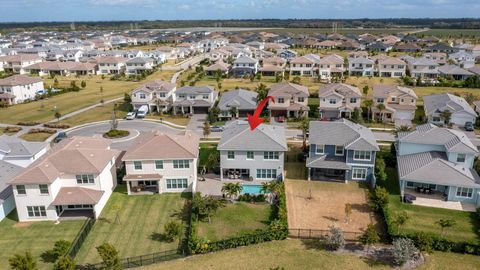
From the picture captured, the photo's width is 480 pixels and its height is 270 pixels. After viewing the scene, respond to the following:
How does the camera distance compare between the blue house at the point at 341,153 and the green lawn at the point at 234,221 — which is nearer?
the green lawn at the point at 234,221

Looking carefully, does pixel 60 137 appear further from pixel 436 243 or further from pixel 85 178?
pixel 436 243

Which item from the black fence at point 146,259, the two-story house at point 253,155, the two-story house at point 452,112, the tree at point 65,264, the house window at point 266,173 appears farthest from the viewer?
the two-story house at point 452,112

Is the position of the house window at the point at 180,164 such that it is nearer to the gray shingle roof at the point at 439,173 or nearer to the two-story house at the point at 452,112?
the gray shingle roof at the point at 439,173

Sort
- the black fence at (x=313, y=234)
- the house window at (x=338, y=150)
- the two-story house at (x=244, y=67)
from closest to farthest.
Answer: the black fence at (x=313, y=234)
the house window at (x=338, y=150)
the two-story house at (x=244, y=67)

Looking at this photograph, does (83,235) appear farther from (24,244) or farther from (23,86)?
(23,86)

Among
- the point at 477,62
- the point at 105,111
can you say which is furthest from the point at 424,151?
the point at 477,62

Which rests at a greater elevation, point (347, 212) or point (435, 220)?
point (347, 212)

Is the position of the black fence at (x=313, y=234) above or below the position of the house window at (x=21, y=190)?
below

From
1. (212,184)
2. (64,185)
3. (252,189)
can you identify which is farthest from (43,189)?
(252,189)

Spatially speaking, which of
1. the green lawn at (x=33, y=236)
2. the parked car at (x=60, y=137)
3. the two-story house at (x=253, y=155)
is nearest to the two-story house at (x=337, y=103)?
the two-story house at (x=253, y=155)
